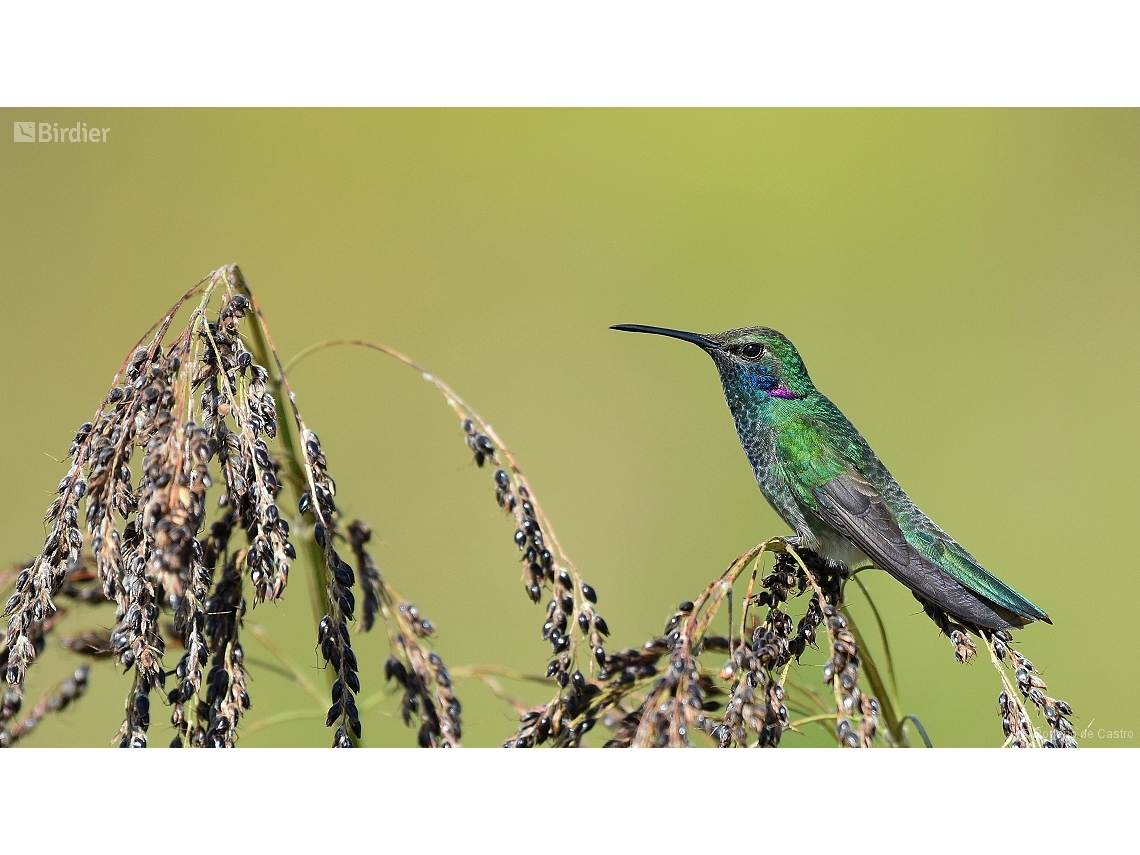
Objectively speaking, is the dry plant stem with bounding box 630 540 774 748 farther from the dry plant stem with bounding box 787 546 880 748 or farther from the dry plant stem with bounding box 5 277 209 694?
the dry plant stem with bounding box 5 277 209 694

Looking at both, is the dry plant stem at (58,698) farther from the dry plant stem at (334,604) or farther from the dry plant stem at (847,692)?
the dry plant stem at (847,692)

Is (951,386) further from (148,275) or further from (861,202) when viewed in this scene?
(148,275)

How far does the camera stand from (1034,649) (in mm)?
3707

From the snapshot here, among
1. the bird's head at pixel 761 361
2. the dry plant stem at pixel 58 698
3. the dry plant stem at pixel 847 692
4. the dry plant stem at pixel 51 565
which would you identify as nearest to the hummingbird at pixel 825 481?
the bird's head at pixel 761 361

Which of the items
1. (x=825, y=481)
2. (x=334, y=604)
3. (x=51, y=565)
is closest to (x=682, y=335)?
(x=825, y=481)

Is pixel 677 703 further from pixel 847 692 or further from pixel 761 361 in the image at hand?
pixel 761 361

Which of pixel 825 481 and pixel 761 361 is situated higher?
pixel 761 361

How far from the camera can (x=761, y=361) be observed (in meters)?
2.97

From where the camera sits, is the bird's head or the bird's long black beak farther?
the bird's head

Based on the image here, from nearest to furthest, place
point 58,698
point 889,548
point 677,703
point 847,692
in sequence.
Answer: point 677,703
point 847,692
point 58,698
point 889,548

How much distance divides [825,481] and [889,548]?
0.36 m

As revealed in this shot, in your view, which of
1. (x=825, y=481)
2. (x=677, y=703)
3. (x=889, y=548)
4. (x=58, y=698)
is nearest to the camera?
(x=677, y=703)

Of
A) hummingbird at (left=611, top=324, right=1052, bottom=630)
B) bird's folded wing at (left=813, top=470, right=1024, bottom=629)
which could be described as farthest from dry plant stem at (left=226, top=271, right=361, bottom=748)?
bird's folded wing at (left=813, top=470, right=1024, bottom=629)

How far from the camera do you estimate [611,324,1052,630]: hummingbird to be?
248 cm
